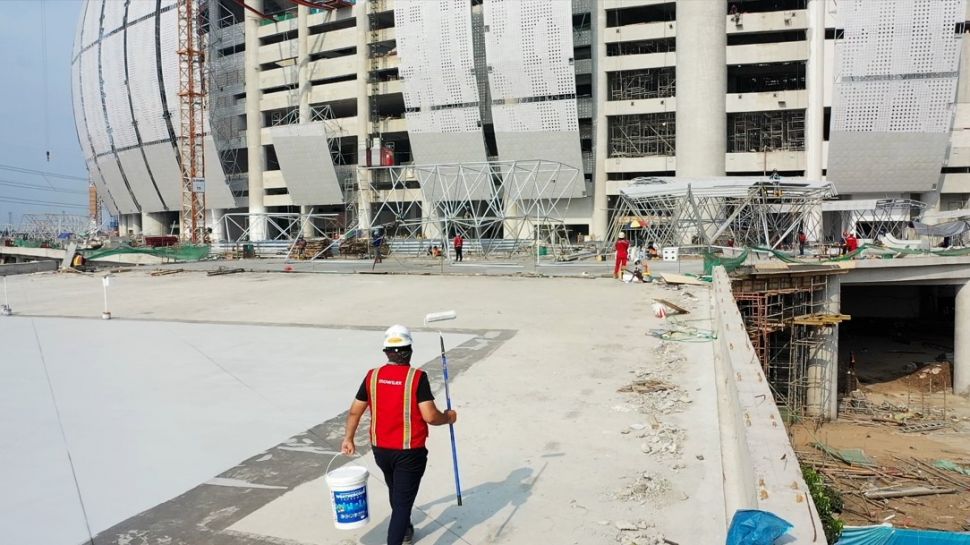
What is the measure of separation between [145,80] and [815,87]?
58.7 meters

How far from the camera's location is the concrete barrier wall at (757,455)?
3.50 m

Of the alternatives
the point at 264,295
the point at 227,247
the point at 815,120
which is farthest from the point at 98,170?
the point at 815,120

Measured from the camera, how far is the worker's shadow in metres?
4.41

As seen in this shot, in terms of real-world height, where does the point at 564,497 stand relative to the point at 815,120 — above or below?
below

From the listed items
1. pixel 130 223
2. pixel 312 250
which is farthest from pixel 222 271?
pixel 130 223

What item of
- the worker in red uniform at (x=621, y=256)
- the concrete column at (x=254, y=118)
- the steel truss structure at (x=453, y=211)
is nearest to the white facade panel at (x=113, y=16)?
the concrete column at (x=254, y=118)

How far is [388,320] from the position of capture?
13.9 meters

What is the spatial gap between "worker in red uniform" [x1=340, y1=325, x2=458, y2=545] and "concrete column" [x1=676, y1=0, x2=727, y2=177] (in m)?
42.4

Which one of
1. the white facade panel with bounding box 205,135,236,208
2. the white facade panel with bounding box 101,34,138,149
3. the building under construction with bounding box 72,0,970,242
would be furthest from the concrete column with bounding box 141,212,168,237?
the white facade panel with bounding box 205,135,236,208

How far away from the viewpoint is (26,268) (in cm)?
3100

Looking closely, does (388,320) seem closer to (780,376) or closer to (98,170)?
(780,376)

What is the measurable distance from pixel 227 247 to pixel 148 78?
28.9 m

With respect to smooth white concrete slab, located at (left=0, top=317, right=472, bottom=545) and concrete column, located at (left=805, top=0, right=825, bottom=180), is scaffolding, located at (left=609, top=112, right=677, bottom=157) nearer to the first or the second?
concrete column, located at (left=805, top=0, right=825, bottom=180)

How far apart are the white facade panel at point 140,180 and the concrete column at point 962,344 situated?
68.5 m
